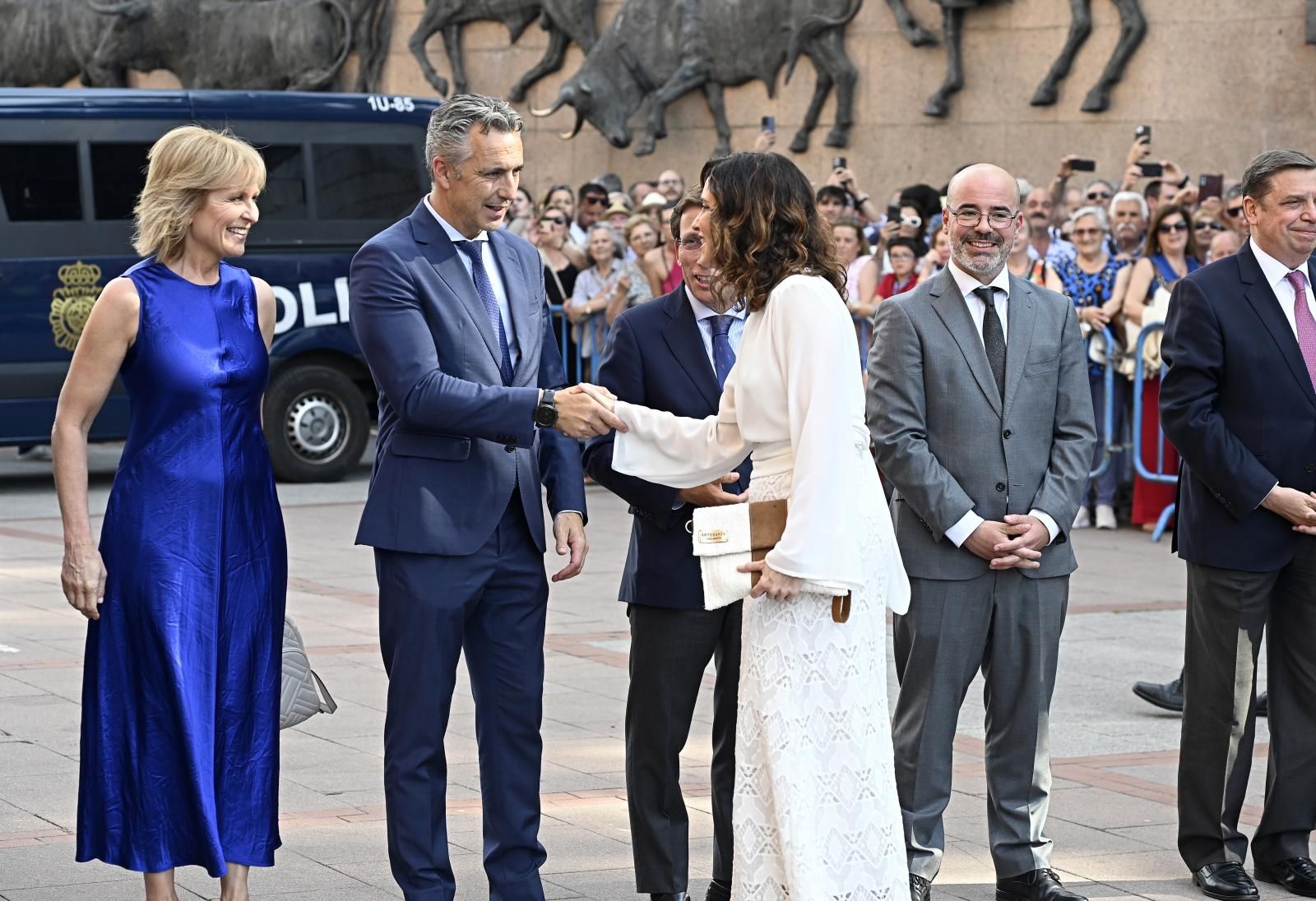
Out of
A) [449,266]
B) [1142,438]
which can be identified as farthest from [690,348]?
[1142,438]

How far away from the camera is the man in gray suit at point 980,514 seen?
5289 millimetres

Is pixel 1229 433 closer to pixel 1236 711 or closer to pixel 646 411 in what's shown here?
pixel 1236 711

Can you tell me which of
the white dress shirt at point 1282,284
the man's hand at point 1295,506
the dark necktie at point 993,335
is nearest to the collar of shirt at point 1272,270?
the white dress shirt at point 1282,284

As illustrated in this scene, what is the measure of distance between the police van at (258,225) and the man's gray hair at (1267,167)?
31.7 ft

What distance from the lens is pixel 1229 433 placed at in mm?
5535

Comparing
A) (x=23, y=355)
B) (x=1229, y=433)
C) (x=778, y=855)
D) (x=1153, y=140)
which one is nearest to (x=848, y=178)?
(x=1153, y=140)

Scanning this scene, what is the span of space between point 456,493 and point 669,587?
1.99 feet

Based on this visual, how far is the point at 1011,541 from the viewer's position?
521 centimetres

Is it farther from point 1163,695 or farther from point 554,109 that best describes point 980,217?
point 554,109

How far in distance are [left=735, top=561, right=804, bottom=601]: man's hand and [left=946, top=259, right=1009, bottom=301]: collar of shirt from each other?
126 cm

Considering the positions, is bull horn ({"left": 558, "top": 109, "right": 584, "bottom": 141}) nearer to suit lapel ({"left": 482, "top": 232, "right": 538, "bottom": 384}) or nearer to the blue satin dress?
suit lapel ({"left": 482, "top": 232, "right": 538, "bottom": 384})

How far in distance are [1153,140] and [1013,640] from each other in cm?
1233

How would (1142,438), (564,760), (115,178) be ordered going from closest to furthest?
(564,760), (1142,438), (115,178)

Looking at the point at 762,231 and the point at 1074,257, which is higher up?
the point at 762,231
